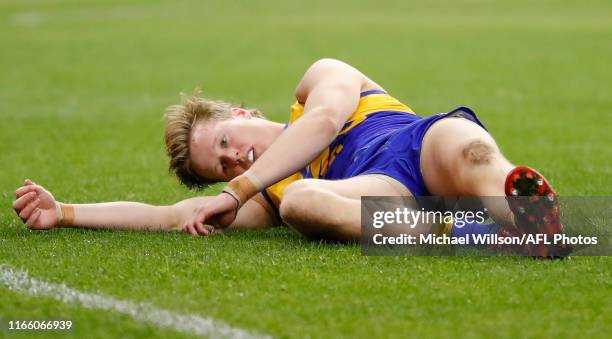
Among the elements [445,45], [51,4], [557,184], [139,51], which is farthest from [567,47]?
[51,4]

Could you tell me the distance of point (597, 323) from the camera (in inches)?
151

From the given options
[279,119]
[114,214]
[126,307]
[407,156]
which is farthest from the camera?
[279,119]

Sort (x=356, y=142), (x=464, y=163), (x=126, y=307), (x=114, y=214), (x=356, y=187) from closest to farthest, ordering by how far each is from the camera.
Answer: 1. (x=126, y=307)
2. (x=464, y=163)
3. (x=356, y=187)
4. (x=356, y=142)
5. (x=114, y=214)

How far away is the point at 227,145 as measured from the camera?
5.77 m

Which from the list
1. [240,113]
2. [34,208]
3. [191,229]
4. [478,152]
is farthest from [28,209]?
[478,152]

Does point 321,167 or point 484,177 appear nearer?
point 484,177

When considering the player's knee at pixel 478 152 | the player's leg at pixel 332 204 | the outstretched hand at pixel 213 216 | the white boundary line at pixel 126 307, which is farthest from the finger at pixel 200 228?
the player's knee at pixel 478 152

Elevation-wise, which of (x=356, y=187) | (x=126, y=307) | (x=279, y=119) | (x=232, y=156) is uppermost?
(x=356, y=187)

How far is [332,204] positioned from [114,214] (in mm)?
1411

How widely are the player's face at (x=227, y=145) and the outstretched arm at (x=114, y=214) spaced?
0.63ft

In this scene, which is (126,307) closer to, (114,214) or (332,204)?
(332,204)

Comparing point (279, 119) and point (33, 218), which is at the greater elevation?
point (33, 218)

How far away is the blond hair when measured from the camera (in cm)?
589

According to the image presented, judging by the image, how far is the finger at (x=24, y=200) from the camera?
18.1ft
